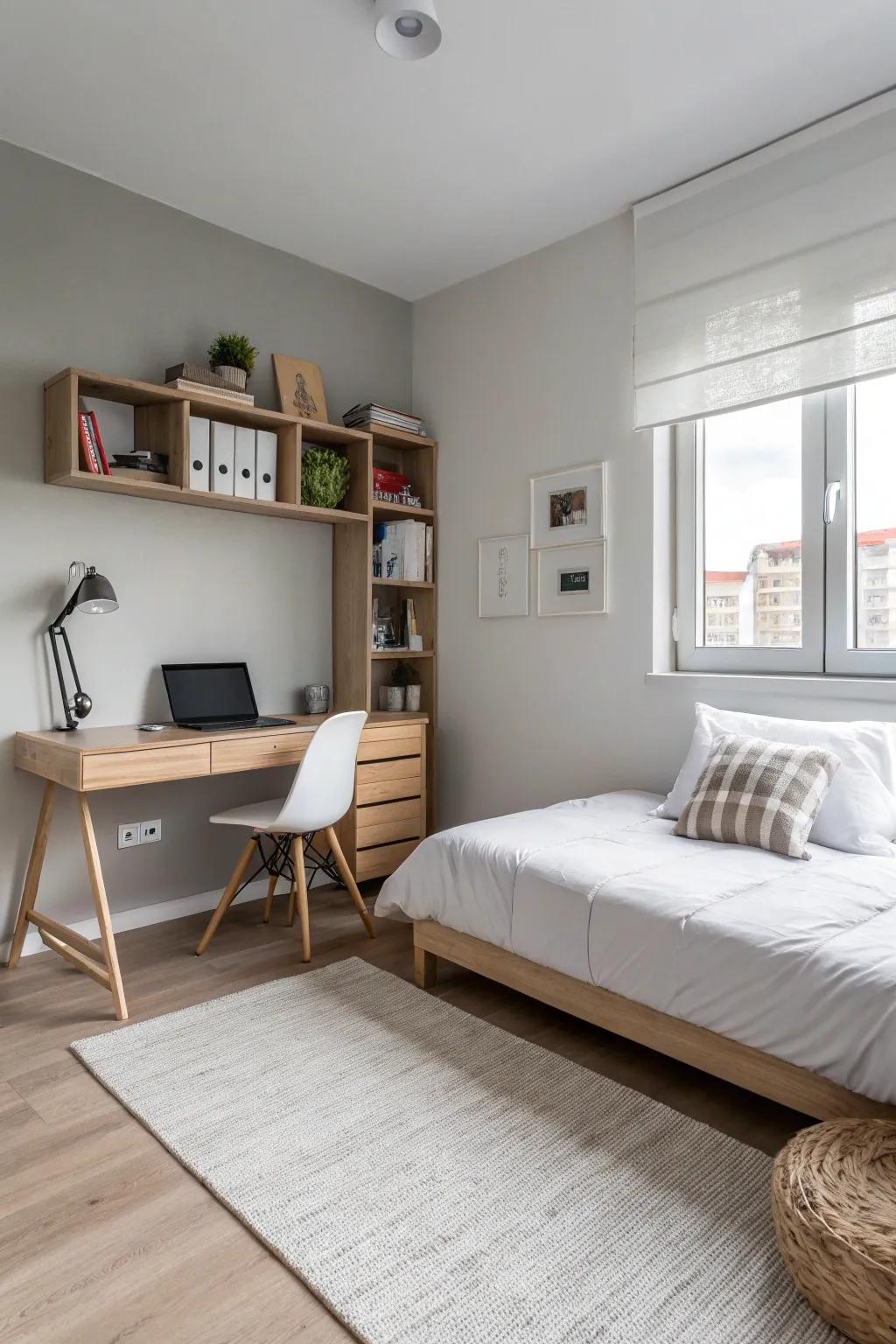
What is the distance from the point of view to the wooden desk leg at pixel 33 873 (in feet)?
9.03

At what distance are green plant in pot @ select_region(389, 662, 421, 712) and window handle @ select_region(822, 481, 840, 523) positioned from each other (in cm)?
189

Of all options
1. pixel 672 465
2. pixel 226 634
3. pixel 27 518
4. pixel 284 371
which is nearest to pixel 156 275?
pixel 284 371

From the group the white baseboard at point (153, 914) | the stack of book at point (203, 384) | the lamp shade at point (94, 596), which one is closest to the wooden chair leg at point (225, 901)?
the white baseboard at point (153, 914)

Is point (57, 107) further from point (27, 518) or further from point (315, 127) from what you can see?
point (27, 518)

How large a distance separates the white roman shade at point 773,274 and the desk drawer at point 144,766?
1.98m

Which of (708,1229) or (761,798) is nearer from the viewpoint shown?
(708,1229)

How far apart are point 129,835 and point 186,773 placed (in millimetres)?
593

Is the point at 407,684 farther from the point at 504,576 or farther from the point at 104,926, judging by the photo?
the point at 104,926

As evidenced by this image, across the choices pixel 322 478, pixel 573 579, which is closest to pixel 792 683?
pixel 573 579

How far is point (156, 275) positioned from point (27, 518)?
42.1 inches

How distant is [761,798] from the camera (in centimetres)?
237

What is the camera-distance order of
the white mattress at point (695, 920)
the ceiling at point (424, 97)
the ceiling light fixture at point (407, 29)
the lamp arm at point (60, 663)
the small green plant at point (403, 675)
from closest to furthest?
the white mattress at point (695, 920) → the ceiling light fixture at point (407, 29) → the ceiling at point (424, 97) → the lamp arm at point (60, 663) → the small green plant at point (403, 675)

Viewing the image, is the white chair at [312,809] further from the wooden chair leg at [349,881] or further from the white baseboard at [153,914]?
the white baseboard at [153,914]

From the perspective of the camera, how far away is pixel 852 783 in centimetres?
239
